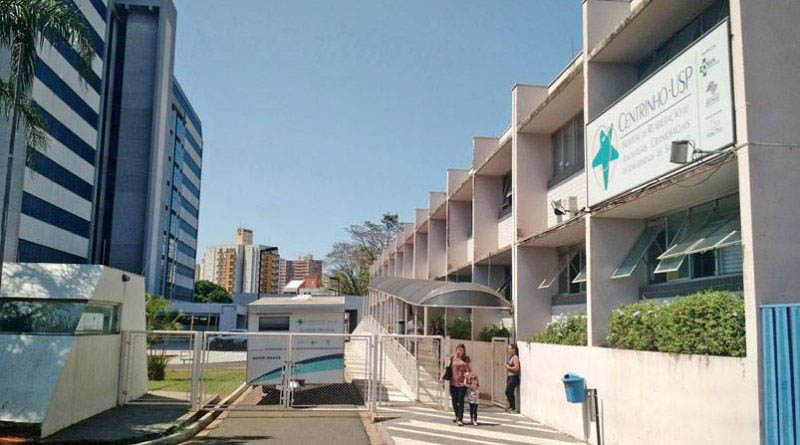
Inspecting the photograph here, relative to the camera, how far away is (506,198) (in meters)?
21.9

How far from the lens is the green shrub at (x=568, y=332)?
43.3 feet

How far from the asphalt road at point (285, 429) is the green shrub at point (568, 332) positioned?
14.3 feet

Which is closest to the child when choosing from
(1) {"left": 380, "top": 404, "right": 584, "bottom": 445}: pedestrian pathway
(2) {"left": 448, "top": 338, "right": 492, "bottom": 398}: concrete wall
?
(1) {"left": 380, "top": 404, "right": 584, "bottom": 445}: pedestrian pathway

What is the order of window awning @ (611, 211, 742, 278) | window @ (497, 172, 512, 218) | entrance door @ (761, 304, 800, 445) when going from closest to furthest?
entrance door @ (761, 304, 800, 445), window awning @ (611, 211, 742, 278), window @ (497, 172, 512, 218)

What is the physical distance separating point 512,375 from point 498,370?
1850 mm

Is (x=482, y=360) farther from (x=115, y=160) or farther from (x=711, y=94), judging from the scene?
(x=115, y=160)

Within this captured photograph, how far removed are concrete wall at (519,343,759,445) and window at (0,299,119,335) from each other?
31.1ft

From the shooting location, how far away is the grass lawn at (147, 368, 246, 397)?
20562 millimetres

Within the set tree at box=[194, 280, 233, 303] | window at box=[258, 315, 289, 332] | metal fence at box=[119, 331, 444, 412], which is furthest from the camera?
tree at box=[194, 280, 233, 303]

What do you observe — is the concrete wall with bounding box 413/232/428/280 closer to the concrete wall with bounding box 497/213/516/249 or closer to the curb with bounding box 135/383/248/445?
the concrete wall with bounding box 497/213/516/249

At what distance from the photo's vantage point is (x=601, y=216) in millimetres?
12734

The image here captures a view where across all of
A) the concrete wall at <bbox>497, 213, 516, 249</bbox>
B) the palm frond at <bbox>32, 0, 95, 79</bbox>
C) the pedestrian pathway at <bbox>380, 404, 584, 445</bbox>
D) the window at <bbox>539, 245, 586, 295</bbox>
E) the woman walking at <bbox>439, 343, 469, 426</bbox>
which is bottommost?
the pedestrian pathway at <bbox>380, 404, 584, 445</bbox>

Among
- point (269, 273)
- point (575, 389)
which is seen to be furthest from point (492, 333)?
point (269, 273)

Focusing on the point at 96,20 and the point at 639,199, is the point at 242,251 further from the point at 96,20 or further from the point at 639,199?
the point at 639,199
